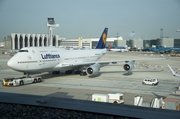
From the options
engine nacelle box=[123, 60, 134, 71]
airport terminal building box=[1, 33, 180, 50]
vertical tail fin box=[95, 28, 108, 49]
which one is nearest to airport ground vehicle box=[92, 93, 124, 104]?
engine nacelle box=[123, 60, 134, 71]

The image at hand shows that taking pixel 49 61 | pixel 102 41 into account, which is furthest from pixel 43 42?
pixel 49 61

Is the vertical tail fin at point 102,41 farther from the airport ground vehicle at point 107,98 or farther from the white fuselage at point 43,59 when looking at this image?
the airport ground vehicle at point 107,98

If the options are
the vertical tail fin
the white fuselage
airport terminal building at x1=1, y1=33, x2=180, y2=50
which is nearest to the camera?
the white fuselage

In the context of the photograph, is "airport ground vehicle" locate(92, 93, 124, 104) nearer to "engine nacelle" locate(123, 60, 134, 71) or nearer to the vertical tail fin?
"engine nacelle" locate(123, 60, 134, 71)

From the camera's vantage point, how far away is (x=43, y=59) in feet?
67.2

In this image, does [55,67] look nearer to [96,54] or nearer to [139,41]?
[96,54]

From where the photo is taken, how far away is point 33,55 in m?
19.8

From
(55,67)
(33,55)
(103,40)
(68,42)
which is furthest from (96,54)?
(68,42)

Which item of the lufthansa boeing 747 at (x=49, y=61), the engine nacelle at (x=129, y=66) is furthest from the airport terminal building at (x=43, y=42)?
the engine nacelle at (x=129, y=66)

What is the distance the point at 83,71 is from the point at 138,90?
31.5 feet

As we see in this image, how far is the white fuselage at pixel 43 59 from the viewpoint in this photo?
18.8m

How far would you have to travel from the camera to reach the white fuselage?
18.8 metres

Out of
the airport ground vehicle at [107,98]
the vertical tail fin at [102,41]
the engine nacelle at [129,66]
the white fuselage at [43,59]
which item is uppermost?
the vertical tail fin at [102,41]

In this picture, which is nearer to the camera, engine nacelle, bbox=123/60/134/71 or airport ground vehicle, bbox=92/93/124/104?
airport ground vehicle, bbox=92/93/124/104
